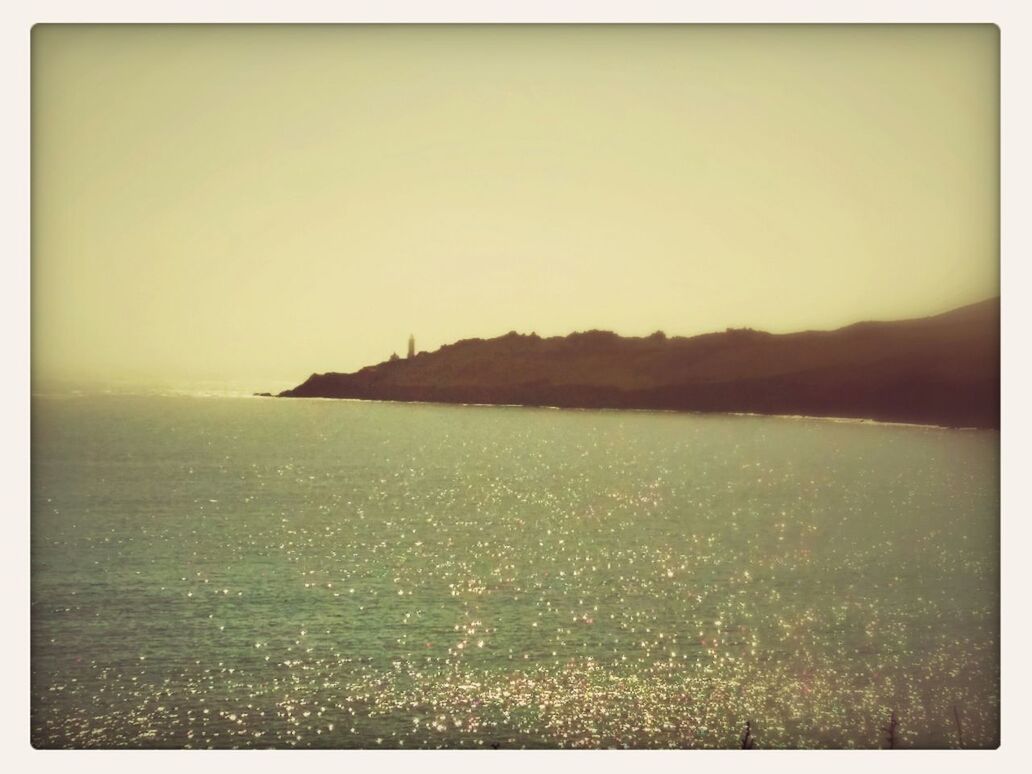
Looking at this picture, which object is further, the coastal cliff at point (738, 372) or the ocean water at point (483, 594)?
the coastal cliff at point (738, 372)

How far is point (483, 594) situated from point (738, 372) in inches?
84.8

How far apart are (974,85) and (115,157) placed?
17.0ft

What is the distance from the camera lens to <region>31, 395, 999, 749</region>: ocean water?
20.3ft

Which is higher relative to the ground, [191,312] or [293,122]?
[293,122]

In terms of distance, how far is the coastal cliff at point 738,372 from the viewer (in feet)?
20.8

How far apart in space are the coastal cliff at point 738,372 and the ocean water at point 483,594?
0.15m

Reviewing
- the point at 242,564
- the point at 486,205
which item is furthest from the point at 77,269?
the point at 486,205

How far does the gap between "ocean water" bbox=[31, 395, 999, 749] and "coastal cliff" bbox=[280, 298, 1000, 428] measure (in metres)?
0.15

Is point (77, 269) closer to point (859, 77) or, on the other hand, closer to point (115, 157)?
point (115, 157)

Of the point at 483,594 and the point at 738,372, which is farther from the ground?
the point at 738,372

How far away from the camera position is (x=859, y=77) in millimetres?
6344

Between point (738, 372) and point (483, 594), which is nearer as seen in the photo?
point (483, 594)

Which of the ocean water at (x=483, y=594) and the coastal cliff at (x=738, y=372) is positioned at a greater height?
the coastal cliff at (x=738, y=372)

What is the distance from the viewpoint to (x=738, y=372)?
680 centimetres
